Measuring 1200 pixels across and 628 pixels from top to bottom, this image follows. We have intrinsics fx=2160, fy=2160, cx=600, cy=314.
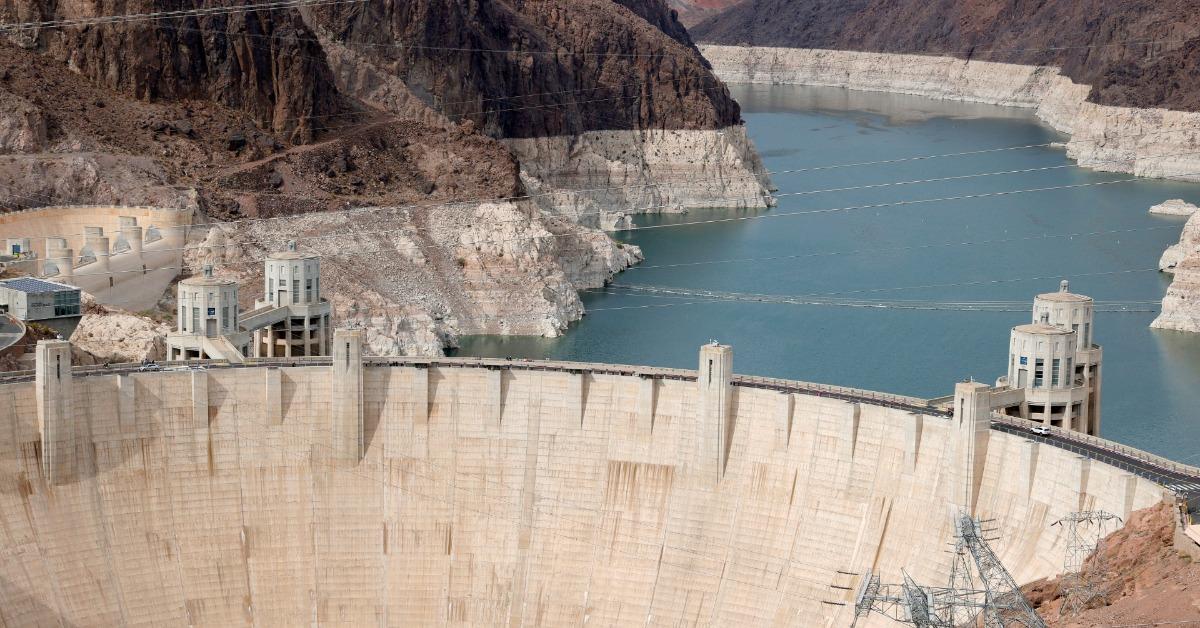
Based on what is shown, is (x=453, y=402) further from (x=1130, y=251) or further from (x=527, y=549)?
(x=1130, y=251)

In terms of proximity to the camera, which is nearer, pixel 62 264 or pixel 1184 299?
pixel 62 264

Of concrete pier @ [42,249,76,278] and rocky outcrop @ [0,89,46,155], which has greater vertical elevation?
rocky outcrop @ [0,89,46,155]

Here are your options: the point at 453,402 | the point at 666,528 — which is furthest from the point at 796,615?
the point at 453,402

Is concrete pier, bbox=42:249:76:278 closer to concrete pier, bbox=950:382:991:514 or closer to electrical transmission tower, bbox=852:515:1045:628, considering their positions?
concrete pier, bbox=950:382:991:514

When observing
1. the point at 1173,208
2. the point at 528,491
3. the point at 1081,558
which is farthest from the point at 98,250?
the point at 1173,208

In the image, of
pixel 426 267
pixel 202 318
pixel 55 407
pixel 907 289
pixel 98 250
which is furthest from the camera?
pixel 907 289

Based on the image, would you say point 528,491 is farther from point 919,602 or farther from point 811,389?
point 919,602

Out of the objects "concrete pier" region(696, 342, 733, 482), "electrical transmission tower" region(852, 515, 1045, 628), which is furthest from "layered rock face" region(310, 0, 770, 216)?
"electrical transmission tower" region(852, 515, 1045, 628)

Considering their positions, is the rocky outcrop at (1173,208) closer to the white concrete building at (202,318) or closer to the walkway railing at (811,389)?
the walkway railing at (811,389)
